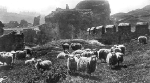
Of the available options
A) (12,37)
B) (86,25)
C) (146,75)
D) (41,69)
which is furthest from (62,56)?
(86,25)

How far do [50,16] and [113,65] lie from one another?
34653 millimetres

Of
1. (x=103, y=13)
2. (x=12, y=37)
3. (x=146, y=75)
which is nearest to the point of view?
(x=146, y=75)

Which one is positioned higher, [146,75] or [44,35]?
[146,75]

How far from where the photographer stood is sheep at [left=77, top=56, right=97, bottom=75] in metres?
14.0

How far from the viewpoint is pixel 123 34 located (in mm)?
29578

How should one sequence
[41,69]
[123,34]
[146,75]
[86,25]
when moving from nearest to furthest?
1. [146,75]
2. [41,69]
3. [123,34]
4. [86,25]

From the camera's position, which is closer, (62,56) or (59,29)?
(62,56)

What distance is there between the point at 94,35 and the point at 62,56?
39.8 feet

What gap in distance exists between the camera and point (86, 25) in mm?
46844

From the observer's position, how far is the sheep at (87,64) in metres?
14.0

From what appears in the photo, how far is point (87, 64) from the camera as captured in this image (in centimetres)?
1405

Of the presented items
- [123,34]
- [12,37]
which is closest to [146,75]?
[123,34]

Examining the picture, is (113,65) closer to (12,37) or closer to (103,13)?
(12,37)

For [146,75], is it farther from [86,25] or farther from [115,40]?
[86,25]
